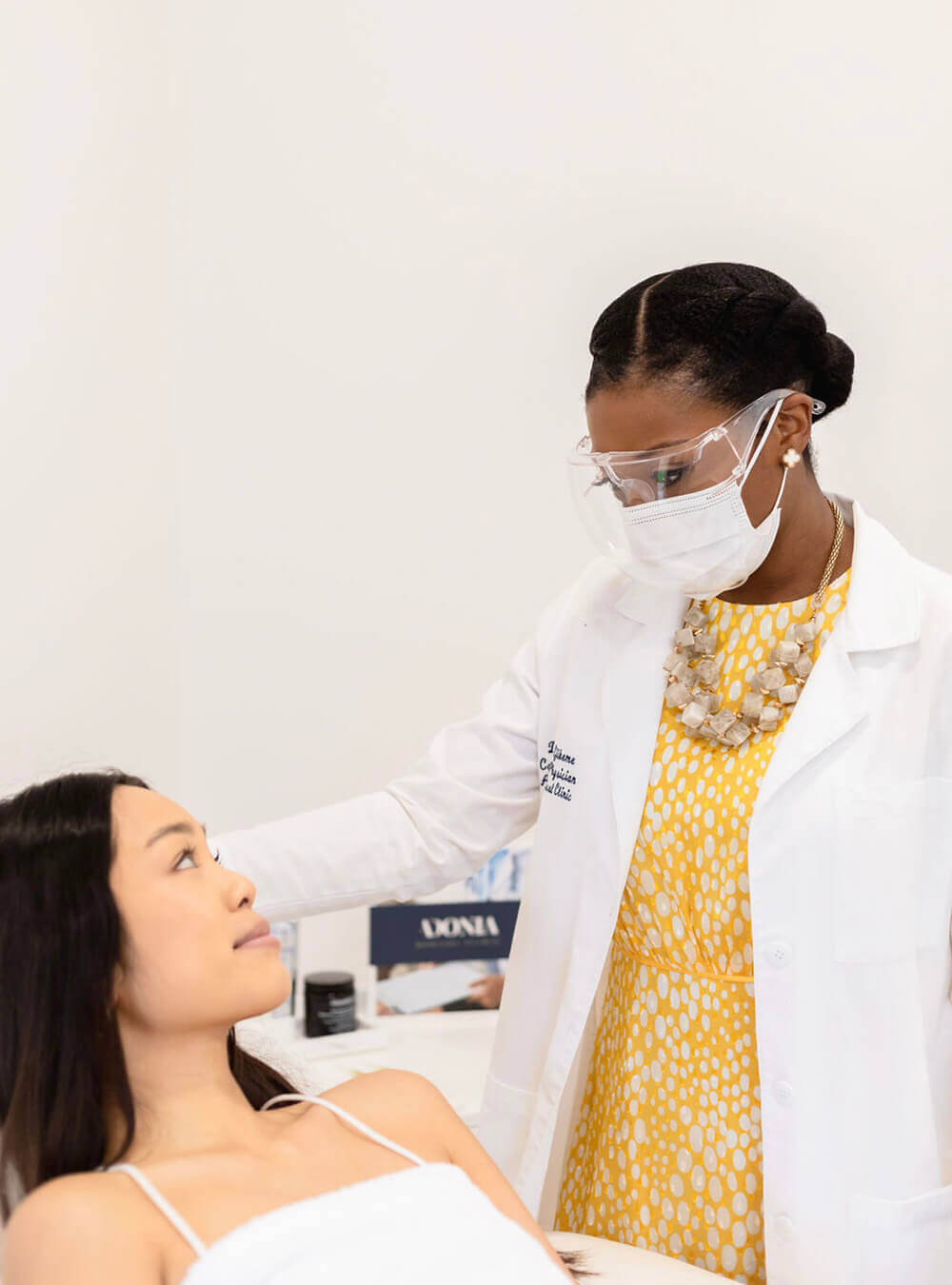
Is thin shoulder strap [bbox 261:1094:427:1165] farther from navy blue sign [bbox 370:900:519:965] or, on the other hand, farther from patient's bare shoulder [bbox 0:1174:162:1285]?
navy blue sign [bbox 370:900:519:965]

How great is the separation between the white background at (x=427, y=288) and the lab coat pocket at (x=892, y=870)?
1193mm

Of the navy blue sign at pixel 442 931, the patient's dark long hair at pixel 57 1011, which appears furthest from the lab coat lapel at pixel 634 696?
the navy blue sign at pixel 442 931

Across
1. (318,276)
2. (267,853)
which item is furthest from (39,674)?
(318,276)

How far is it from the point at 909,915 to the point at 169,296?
1685mm

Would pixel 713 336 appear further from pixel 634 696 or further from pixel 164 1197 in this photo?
pixel 164 1197

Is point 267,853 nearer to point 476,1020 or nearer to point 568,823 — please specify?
point 568,823

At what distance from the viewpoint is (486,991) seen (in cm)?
231

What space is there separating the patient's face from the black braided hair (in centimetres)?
64

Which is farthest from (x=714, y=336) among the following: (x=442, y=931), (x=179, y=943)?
(x=442, y=931)

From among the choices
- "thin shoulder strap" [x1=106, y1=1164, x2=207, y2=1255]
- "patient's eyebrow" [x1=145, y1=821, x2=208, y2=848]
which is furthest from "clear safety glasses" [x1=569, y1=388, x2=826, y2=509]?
"thin shoulder strap" [x1=106, y1=1164, x2=207, y2=1255]

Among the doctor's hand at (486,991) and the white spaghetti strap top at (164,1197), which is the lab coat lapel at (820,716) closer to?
the white spaghetti strap top at (164,1197)

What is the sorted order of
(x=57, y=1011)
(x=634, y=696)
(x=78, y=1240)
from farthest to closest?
(x=634, y=696) → (x=57, y=1011) → (x=78, y=1240)

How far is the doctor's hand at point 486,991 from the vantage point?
2303 millimetres

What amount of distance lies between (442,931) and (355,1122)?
1040 millimetres
